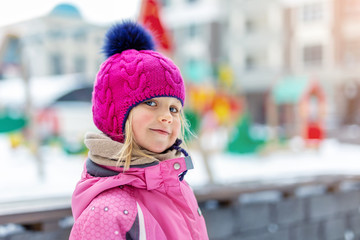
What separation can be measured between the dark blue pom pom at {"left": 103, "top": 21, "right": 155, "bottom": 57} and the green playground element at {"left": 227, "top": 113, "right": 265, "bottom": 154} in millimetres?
5632

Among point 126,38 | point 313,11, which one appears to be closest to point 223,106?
point 126,38

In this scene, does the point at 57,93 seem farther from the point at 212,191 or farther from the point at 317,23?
the point at 317,23

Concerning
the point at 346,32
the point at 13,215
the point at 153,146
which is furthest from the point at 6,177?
the point at 346,32

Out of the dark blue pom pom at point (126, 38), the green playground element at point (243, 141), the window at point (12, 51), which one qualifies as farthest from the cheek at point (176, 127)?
the green playground element at point (243, 141)

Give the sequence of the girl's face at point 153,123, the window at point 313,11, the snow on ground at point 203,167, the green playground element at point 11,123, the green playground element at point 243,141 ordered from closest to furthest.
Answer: the girl's face at point 153,123 → the snow on ground at point 203,167 → the green playground element at point 11,123 → the green playground element at point 243,141 → the window at point 313,11

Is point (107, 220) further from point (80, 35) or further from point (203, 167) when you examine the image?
point (203, 167)

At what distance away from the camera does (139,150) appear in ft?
3.11

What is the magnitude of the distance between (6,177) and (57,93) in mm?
3468

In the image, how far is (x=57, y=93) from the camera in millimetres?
6902

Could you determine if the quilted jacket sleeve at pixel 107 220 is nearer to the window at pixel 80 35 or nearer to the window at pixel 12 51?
the window at pixel 80 35

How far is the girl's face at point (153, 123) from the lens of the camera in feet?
3.08

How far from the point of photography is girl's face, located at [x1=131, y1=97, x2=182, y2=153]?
938mm

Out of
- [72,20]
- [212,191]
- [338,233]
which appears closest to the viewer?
[212,191]

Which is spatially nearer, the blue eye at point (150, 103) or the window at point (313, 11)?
the blue eye at point (150, 103)
